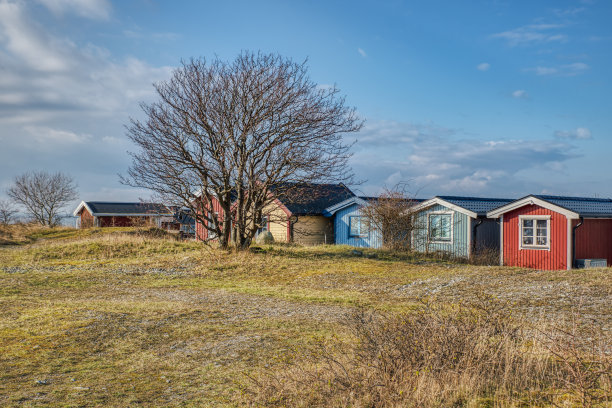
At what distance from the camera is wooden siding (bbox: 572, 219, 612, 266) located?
20344 mm

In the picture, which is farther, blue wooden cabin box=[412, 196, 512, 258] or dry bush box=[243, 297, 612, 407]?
blue wooden cabin box=[412, 196, 512, 258]

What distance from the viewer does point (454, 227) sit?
24.2 metres

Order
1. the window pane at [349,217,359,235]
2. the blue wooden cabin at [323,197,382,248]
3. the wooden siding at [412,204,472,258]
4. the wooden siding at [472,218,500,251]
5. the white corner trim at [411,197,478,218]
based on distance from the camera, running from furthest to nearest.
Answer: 1. the window pane at [349,217,359,235]
2. the blue wooden cabin at [323,197,382,248]
3. the wooden siding at [472,218,500,251]
4. the wooden siding at [412,204,472,258]
5. the white corner trim at [411,197,478,218]

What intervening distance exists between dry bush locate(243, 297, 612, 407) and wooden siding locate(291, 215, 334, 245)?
25.0 metres

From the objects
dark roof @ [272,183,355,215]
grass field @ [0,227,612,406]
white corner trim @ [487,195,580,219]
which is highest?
dark roof @ [272,183,355,215]

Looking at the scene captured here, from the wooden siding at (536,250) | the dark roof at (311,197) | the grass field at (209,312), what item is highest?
the dark roof at (311,197)

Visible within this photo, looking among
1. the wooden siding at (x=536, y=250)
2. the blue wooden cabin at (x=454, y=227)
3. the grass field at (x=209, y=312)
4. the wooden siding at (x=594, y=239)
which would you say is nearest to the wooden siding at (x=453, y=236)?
the blue wooden cabin at (x=454, y=227)

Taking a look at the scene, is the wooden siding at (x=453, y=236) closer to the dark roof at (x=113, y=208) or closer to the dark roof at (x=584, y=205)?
the dark roof at (x=584, y=205)

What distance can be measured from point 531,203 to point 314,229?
13451 mm

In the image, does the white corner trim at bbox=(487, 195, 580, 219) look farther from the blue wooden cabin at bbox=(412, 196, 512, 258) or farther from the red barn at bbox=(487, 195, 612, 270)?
the blue wooden cabin at bbox=(412, 196, 512, 258)

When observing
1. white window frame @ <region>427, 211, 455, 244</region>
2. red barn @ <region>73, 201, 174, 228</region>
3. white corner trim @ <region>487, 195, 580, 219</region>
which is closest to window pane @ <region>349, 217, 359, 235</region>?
white window frame @ <region>427, 211, 455, 244</region>

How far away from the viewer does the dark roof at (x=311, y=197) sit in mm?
20969

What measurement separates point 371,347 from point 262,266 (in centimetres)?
1316

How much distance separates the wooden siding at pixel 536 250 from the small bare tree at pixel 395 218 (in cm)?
432
